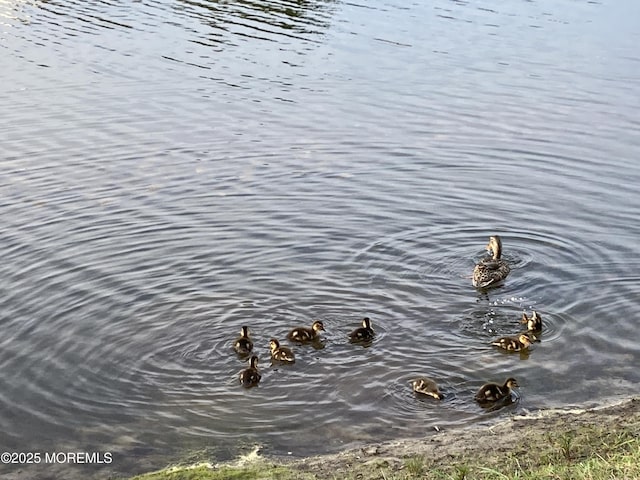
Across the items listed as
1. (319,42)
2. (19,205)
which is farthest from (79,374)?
(319,42)

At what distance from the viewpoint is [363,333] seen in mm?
12344

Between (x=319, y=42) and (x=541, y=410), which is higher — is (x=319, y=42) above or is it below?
below

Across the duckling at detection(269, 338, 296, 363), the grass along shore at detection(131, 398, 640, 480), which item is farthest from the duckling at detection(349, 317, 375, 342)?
the grass along shore at detection(131, 398, 640, 480)

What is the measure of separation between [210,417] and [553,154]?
10723mm

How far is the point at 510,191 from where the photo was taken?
57.8 ft

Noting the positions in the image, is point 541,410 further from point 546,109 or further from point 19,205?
point 546,109

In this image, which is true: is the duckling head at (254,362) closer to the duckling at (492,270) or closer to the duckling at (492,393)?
the duckling at (492,393)

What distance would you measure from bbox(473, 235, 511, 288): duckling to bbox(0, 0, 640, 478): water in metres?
0.17

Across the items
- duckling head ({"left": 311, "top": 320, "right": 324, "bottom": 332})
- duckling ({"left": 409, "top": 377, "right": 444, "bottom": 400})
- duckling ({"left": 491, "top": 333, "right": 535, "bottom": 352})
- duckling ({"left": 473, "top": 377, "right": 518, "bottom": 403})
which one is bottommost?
duckling head ({"left": 311, "top": 320, "right": 324, "bottom": 332})

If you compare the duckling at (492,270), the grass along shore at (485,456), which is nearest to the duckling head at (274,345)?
the grass along shore at (485,456)

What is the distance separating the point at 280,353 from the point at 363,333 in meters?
1.05

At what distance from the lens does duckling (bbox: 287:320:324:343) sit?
12148mm

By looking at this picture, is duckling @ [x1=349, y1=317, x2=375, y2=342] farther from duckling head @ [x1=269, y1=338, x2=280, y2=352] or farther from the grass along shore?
the grass along shore

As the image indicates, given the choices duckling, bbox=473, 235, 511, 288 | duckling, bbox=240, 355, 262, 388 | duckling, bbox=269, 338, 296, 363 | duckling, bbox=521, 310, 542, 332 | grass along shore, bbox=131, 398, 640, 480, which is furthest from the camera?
duckling, bbox=473, 235, 511, 288
